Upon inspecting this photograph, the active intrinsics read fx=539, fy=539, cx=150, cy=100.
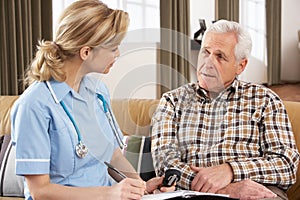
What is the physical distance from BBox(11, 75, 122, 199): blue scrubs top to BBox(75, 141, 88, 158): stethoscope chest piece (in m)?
0.01

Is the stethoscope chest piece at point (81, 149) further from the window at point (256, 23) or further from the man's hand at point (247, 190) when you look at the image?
the window at point (256, 23)

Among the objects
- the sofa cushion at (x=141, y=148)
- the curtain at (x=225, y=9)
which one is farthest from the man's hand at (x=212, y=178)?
the curtain at (x=225, y=9)

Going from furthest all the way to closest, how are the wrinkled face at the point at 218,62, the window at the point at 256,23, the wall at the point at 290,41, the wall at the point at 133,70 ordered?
1. the wall at the point at 290,41
2. the window at the point at 256,23
3. the wrinkled face at the point at 218,62
4. the wall at the point at 133,70

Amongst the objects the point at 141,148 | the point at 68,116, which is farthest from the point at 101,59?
the point at 141,148

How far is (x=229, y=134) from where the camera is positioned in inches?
80.1

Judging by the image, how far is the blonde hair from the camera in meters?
1.40

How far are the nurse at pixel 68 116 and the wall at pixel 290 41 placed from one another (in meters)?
7.37

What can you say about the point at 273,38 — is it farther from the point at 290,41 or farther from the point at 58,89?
the point at 58,89

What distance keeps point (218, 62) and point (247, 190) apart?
0.55m

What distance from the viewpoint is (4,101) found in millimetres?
2727

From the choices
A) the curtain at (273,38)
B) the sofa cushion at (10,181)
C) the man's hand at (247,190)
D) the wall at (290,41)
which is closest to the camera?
the man's hand at (247,190)

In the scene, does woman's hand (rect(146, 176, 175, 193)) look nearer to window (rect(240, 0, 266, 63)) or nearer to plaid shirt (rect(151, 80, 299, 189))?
plaid shirt (rect(151, 80, 299, 189))

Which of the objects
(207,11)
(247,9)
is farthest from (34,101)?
(247,9)

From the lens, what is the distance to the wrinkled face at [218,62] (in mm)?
2098
